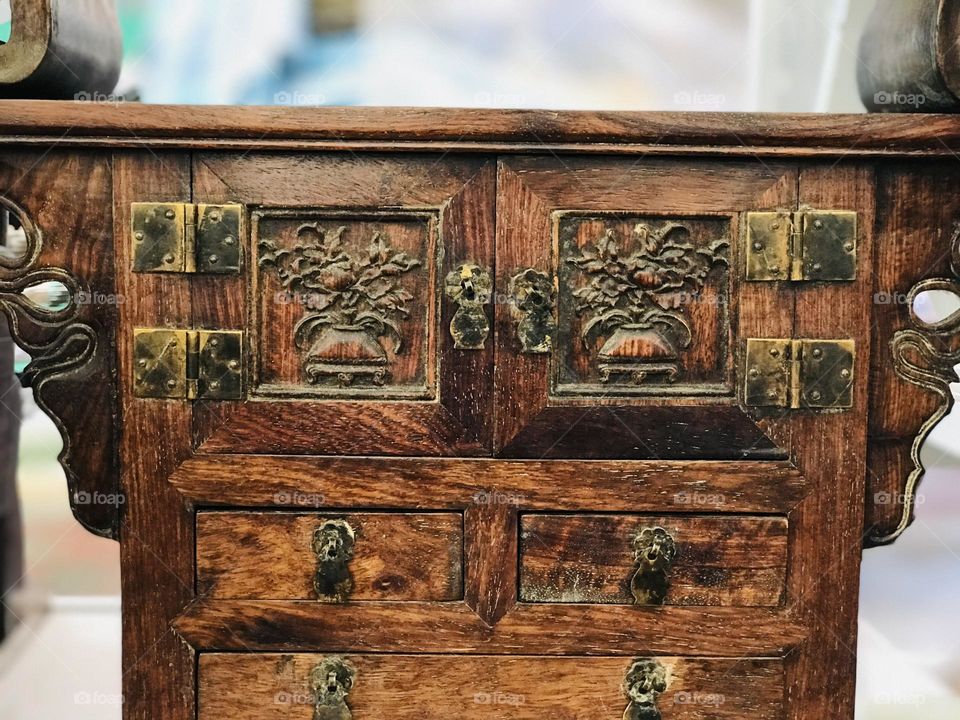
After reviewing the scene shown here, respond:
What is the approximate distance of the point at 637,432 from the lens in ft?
4.02

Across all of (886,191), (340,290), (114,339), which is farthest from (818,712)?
(114,339)

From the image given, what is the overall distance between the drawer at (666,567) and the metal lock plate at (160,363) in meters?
0.57

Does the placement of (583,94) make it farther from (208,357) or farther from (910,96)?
(208,357)

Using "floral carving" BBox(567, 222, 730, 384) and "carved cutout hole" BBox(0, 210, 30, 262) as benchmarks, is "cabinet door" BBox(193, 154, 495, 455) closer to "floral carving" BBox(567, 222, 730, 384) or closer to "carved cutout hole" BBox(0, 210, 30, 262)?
"floral carving" BBox(567, 222, 730, 384)

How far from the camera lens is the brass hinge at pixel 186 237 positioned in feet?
3.91

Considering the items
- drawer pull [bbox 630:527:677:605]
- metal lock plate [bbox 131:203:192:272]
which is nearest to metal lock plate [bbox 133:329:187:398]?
metal lock plate [bbox 131:203:192:272]

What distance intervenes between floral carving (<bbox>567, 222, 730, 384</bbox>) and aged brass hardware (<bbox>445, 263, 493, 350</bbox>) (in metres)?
0.14

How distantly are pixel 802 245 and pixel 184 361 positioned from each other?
95 centimetres

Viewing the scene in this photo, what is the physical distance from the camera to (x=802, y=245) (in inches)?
47.3
